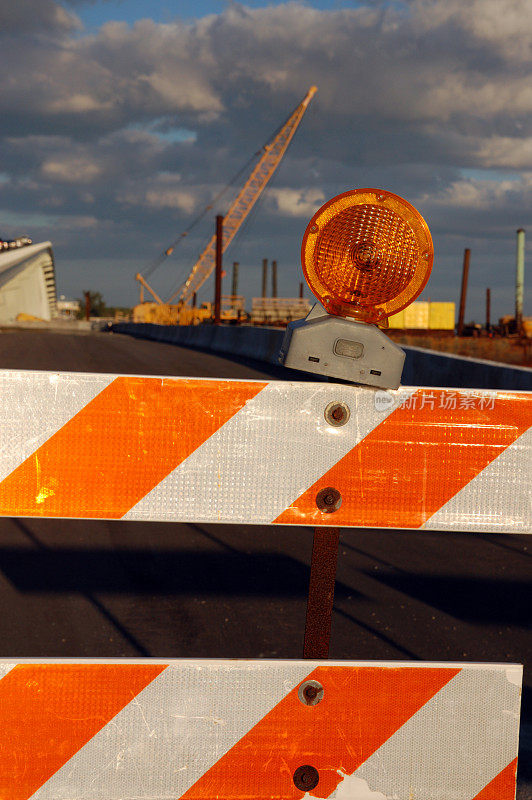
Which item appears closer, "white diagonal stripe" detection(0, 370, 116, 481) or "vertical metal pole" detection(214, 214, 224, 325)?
"white diagonal stripe" detection(0, 370, 116, 481)

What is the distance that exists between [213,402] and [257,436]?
0.15 m

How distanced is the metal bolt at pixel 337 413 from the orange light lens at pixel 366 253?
240 mm

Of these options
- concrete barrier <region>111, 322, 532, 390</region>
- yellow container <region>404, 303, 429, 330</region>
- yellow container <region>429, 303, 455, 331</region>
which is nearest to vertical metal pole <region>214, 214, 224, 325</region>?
concrete barrier <region>111, 322, 532, 390</region>

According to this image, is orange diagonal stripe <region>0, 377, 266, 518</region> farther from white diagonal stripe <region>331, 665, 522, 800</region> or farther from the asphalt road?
the asphalt road

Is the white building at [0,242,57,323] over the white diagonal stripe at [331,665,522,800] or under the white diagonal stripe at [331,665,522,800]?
over

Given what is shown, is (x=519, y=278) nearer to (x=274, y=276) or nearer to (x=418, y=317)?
(x=418, y=317)

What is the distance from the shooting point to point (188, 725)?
7.18 ft

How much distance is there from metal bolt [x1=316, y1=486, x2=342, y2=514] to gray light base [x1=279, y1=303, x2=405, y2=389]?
0.31 m

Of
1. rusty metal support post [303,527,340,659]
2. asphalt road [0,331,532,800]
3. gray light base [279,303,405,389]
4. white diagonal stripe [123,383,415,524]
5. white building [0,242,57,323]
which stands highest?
white building [0,242,57,323]

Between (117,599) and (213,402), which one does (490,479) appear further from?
(117,599)

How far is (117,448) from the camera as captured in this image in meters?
2.17

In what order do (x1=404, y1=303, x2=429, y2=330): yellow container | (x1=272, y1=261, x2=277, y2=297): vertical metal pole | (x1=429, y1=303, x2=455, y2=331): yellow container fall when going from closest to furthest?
1. (x1=404, y1=303, x2=429, y2=330): yellow container
2. (x1=429, y1=303, x2=455, y2=331): yellow container
3. (x1=272, y1=261, x2=277, y2=297): vertical metal pole

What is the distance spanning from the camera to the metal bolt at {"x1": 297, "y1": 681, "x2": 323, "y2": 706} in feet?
7.22

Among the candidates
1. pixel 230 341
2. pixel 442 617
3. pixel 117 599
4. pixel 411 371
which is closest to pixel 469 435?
pixel 442 617
